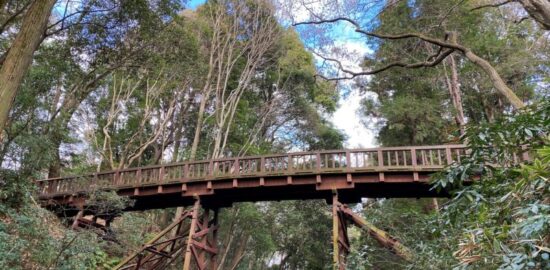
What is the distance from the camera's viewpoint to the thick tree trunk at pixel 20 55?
419 cm

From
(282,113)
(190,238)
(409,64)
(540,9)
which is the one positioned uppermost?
(282,113)

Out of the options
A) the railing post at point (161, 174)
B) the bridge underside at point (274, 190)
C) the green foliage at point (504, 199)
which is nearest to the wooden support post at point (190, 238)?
the bridge underside at point (274, 190)

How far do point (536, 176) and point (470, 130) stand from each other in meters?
1.12

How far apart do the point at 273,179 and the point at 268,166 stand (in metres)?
0.44

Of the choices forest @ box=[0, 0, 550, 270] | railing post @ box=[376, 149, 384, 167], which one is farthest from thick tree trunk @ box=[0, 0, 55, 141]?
railing post @ box=[376, 149, 384, 167]

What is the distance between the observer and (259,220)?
16156 millimetres

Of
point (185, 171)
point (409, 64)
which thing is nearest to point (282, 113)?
point (185, 171)

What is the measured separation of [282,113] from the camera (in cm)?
1900

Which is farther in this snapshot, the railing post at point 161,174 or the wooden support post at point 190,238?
the railing post at point 161,174

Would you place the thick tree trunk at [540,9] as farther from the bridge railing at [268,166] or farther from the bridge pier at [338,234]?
the bridge pier at [338,234]

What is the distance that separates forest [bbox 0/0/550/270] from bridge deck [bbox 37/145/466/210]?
0.59 m

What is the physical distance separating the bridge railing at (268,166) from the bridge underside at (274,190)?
0.45ft

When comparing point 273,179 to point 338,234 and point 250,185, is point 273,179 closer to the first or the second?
point 250,185

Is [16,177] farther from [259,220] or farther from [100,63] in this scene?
[259,220]
